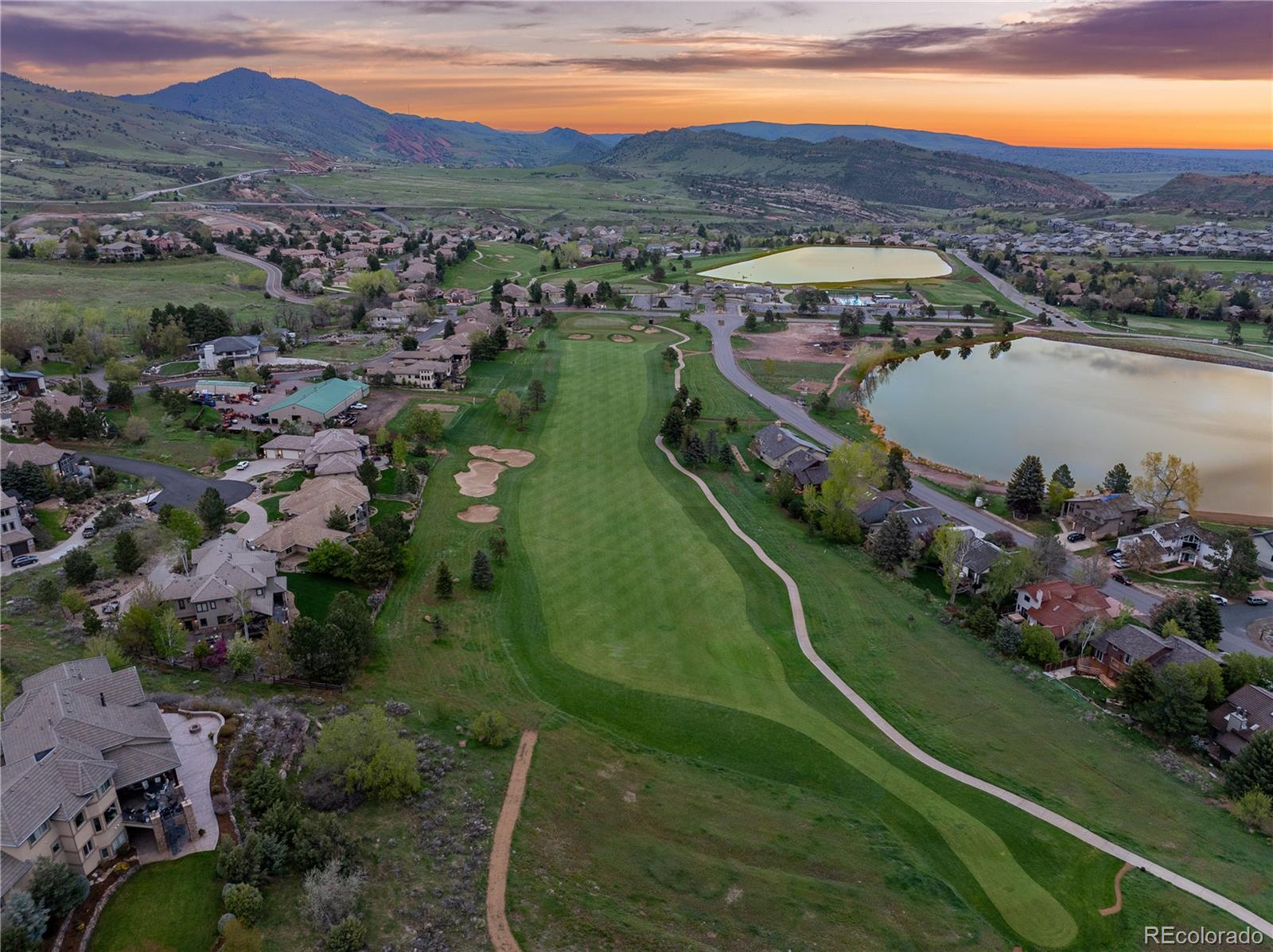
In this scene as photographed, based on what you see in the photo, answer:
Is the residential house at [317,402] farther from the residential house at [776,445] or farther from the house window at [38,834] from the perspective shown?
the house window at [38,834]

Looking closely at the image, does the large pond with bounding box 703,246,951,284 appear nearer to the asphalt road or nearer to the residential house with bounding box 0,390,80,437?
the asphalt road

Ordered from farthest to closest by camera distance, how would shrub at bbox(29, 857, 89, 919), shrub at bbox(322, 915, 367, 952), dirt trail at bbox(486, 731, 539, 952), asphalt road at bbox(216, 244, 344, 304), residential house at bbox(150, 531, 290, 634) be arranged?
asphalt road at bbox(216, 244, 344, 304) < residential house at bbox(150, 531, 290, 634) < dirt trail at bbox(486, 731, 539, 952) < shrub at bbox(322, 915, 367, 952) < shrub at bbox(29, 857, 89, 919)

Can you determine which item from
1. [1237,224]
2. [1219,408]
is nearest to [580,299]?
[1219,408]

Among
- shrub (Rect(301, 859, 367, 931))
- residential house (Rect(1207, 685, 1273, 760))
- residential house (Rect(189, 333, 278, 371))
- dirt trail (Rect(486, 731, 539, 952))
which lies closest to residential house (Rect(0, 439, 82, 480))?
residential house (Rect(189, 333, 278, 371))

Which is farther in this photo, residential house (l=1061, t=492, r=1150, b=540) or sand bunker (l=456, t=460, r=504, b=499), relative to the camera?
sand bunker (l=456, t=460, r=504, b=499)

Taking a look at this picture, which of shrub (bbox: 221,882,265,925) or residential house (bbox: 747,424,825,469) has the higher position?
residential house (bbox: 747,424,825,469)

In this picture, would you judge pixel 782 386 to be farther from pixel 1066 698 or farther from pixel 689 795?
pixel 689 795

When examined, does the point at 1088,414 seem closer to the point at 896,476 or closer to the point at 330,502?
the point at 896,476
